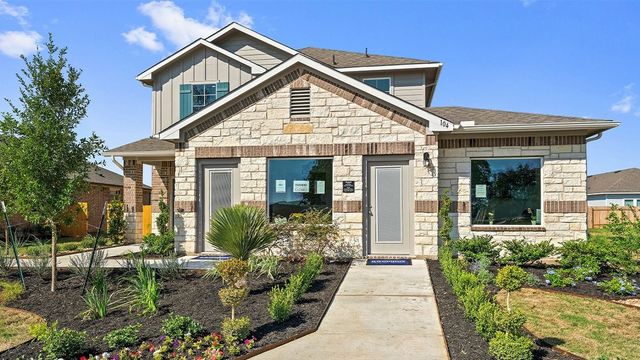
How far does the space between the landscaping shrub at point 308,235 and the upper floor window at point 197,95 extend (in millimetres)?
6266

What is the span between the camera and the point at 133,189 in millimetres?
15750

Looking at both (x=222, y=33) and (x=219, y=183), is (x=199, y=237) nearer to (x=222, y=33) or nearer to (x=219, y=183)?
(x=219, y=183)

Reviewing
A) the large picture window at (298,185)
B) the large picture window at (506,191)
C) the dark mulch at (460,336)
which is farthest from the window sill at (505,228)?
the dark mulch at (460,336)

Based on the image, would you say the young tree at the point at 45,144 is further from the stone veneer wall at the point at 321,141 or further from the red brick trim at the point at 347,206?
the red brick trim at the point at 347,206

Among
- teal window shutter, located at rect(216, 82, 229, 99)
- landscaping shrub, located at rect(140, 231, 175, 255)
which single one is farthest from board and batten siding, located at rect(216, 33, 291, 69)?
landscaping shrub, located at rect(140, 231, 175, 255)

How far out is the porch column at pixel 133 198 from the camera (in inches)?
615

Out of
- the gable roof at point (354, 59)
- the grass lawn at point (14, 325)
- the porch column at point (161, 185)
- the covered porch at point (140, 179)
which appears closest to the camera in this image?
the grass lawn at point (14, 325)

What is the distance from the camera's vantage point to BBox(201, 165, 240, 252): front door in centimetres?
1171

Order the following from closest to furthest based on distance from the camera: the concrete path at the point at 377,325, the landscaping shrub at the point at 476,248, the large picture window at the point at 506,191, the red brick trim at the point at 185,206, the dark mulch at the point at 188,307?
1. the concrete path at the point at 377,325
2. the dark mulch at the point at 188,307
3. the landscaping shrub at the point at 476,248
4. the large picture window at the point at 506,191
5. the red brick trim at the point at 185,206

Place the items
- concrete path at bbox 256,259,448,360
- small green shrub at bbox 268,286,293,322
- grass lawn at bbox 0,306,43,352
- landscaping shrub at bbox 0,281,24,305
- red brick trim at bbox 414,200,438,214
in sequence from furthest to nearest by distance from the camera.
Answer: red brick trim at bbox 414,200,438,214 → landscaping shrub at bbox 0,281,24,305 → grass lawn at bbox 0,306,43,352 → small green shrub at bbox 268,286,293,322 → concrete path at bbox 256,259,448,360

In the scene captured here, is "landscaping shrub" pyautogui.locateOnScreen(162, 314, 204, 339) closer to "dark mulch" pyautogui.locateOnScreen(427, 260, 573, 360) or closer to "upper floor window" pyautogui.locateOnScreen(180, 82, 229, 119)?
"dark mulch" pyautogui.locateOnScreen(427, 260, 573, 360)

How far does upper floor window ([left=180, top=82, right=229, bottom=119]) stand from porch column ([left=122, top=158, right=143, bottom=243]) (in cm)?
264

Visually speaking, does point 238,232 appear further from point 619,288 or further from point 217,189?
point 619,288

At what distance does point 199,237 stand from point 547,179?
30.1 feet
